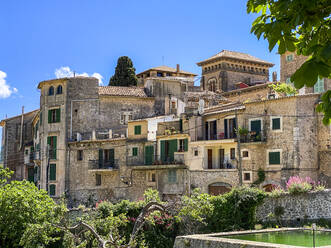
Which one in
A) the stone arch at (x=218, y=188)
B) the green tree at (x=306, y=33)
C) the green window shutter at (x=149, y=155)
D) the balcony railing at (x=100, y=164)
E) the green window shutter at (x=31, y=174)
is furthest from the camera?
the green window shutter at (x=31, y=174)

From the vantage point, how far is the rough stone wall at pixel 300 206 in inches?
914

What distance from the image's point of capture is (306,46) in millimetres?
4254

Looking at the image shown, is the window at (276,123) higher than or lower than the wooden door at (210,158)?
higher

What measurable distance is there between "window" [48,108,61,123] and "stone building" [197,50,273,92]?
25.8 m

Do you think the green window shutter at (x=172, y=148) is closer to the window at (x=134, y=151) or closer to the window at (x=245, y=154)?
the window at (x=134, y=151)

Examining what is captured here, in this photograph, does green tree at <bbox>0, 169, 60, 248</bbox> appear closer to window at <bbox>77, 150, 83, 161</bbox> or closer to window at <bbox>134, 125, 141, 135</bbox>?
window at <bbox>134, 125, 141, 135</bbox>

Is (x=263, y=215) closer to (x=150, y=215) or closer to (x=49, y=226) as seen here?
(x=150, y=215)

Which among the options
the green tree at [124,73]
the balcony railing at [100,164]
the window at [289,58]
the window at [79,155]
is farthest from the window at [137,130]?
the green tree at [124,73]

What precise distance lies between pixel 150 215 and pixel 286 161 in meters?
11.8

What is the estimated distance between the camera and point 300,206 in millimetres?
23750

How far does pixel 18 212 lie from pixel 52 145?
1915cm

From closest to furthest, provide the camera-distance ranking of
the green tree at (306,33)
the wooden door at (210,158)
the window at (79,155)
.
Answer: the green tree at (306,33), the wooden door at (210,158), the window at (79,155)

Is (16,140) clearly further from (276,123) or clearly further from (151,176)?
(276,123)

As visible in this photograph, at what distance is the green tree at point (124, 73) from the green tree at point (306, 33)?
47785 mm
